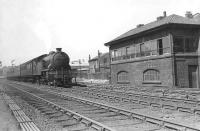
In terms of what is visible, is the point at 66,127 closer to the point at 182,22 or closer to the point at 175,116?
the point at 175,116

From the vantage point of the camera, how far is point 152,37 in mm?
25203

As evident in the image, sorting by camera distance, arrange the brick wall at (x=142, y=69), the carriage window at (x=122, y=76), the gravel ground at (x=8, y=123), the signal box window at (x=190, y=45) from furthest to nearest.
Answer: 1. the carriage window at (x=122, y=76)
2. the signal box window at (x=190, y=45)
3. the brick wall at (x=142, y=69)
4. the gravel ground at (x=8, y=123)

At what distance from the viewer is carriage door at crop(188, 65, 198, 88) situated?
23141 millimetres

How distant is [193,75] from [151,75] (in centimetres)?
402

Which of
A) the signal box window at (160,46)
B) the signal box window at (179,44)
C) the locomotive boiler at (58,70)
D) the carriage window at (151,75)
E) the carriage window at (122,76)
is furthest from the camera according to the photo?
the carriage window at (122,76)

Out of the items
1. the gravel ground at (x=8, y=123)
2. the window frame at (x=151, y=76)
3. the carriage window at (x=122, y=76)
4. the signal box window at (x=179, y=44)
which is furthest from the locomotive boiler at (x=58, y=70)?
the gravel ground at (x=8, y=123)

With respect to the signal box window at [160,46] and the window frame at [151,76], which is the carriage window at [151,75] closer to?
the window frame at [151,76]

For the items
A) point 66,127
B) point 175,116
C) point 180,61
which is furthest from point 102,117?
point 180,61

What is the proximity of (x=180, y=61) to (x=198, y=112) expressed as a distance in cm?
1366

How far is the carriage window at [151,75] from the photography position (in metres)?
24.3

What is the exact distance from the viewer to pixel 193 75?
23359 millimetres

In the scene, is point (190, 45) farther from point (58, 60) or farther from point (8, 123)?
point (8, 123)

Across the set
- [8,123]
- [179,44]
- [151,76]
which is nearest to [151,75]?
[151,76]

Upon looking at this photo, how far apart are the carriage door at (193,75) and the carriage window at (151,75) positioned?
295 cm
